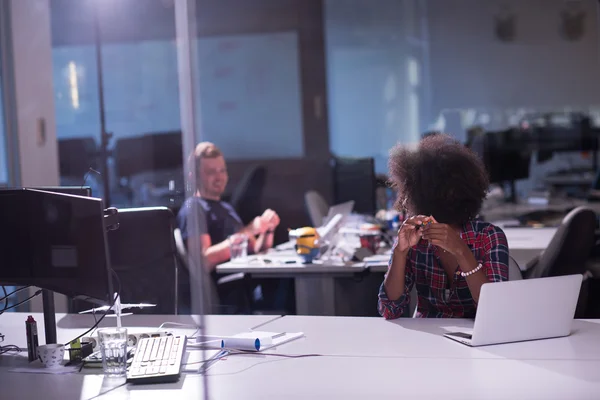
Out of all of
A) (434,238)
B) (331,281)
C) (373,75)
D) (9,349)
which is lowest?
(331,281)

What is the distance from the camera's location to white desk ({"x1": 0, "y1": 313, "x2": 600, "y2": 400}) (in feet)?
6.03

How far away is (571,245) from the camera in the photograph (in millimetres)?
3801

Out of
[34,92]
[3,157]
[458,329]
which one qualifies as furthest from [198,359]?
[34,92]

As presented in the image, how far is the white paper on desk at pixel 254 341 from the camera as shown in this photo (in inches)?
89.7

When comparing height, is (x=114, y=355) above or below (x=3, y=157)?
below

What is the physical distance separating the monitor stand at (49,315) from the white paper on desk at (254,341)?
56 cm

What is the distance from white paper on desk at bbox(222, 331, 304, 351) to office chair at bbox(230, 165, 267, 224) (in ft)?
12.3

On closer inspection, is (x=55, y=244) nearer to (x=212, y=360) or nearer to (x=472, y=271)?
(x=212, y=360)

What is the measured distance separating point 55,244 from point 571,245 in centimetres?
255

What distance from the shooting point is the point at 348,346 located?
7.48ft

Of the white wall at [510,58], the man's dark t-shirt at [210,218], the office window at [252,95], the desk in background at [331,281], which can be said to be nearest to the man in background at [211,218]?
the man's dark t-shirt at [210,218]

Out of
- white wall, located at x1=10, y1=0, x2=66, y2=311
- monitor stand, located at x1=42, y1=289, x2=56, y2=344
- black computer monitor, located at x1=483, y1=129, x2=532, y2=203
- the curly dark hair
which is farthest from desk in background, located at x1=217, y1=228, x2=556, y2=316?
black computer monitor, located at x1=483, y1=129, x2=532, y2=203

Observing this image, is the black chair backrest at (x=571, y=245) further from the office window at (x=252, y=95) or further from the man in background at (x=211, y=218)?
the office window at (x=252, y=95)

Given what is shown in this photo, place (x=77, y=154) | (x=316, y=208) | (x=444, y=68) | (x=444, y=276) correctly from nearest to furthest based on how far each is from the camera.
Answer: (x=444, y=276) → (x=77, y=154) → (x=316, y=208) → (x=444, y=68)
